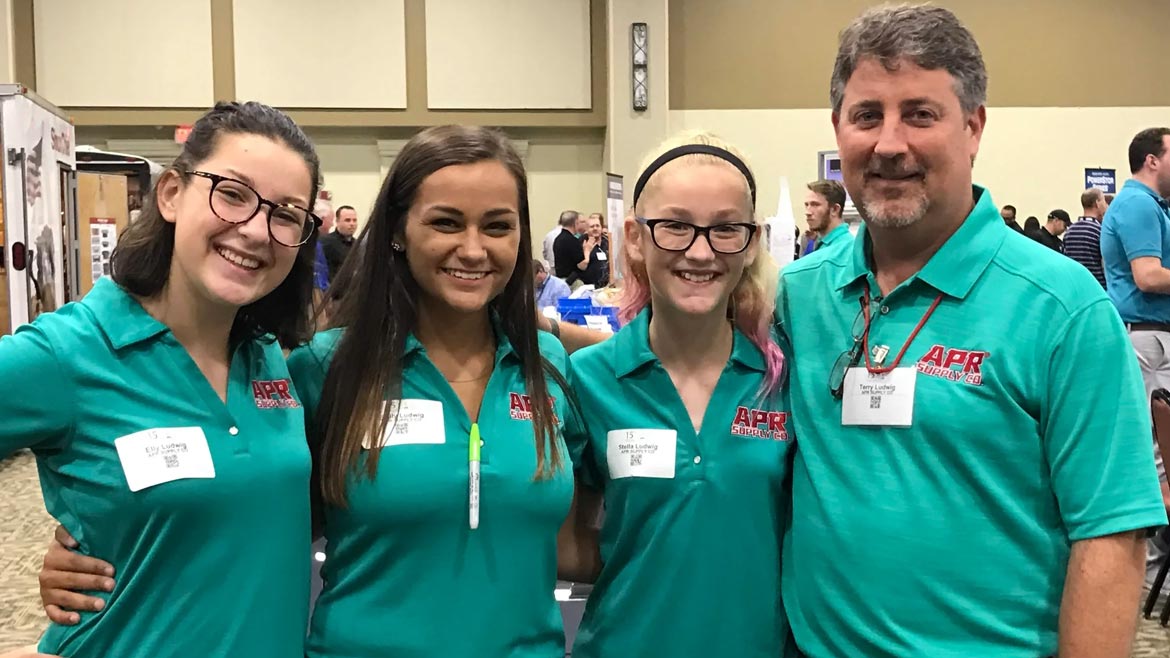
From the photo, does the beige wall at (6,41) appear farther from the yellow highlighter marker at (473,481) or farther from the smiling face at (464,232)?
the yellow highlighter marker at (473,481)

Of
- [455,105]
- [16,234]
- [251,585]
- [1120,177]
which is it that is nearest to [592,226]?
[455,105]

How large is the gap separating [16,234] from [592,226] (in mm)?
6112

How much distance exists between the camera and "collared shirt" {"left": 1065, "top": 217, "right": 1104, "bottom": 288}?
6707mm

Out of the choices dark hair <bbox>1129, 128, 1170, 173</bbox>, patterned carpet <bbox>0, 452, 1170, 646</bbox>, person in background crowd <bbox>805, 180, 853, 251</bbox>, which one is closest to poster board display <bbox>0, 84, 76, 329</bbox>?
patterned carpet <bbox>0, 452, 1170, 646</bbox>

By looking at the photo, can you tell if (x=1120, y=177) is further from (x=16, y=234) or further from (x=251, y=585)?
(x=251, y=585)

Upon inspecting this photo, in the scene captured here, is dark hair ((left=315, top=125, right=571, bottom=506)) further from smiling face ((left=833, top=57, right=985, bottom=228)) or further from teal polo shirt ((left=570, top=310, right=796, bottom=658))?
smiling face ((left=833, top=57, right=985, bottom=228))

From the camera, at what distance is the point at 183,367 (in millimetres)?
1447

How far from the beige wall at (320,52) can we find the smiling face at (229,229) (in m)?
12.6

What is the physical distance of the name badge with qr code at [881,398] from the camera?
58.6 inches

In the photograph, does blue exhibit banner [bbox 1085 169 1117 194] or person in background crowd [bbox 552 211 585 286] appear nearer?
person in background crowd [bbox 552 211 585 286]

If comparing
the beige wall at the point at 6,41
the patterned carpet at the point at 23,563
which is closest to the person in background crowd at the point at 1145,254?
the patterned carpet at the point at 23,563

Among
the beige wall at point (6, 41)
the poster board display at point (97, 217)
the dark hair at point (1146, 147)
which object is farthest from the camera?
the beige wall at point (6, 41)

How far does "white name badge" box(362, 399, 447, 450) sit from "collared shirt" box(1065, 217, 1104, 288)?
6.06 m

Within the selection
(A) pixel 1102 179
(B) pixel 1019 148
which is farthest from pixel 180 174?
(B) pixel 1019 148
